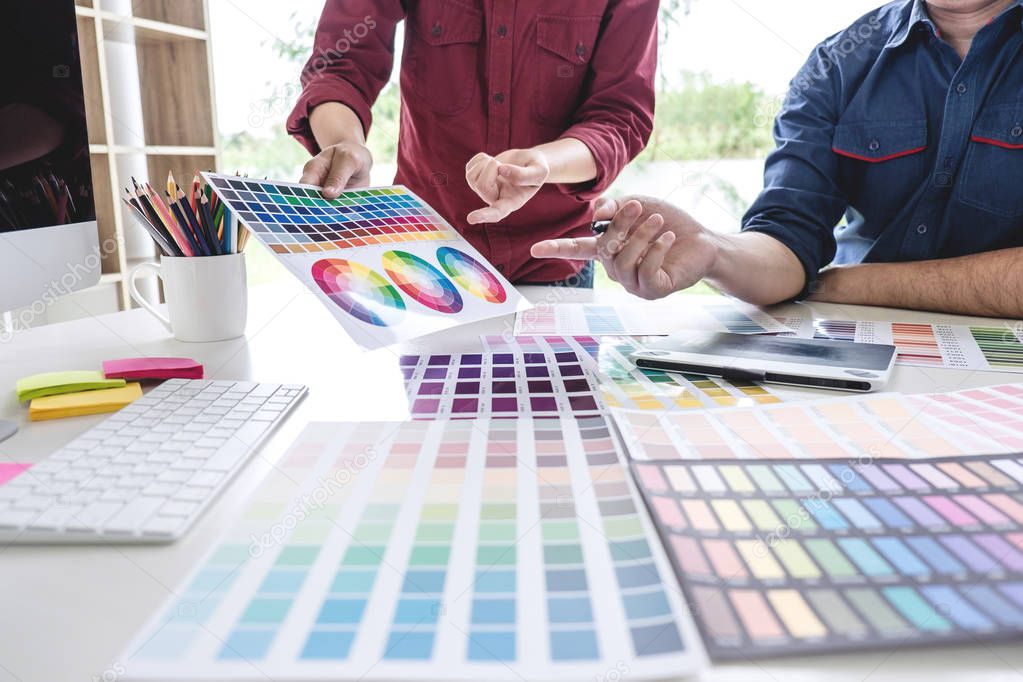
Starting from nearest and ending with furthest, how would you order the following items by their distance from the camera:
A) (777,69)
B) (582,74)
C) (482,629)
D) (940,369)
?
(482,629)
(940,369)
(582,74)
(777,69)

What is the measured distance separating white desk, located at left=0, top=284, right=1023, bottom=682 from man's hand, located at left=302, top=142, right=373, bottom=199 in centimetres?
18

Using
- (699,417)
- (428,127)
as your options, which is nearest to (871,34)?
(428,127)

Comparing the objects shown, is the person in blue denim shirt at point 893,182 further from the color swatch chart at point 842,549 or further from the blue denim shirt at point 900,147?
the color swatch chart at point 842,549

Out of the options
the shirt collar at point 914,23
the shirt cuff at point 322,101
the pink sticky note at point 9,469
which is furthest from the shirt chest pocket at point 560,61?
the pink sticky note at point 9,469

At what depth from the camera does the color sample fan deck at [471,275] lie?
87 centimetres

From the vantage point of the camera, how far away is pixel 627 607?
33cm

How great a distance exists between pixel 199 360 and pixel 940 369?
30.8 inches

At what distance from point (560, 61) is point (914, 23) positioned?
1.97ft

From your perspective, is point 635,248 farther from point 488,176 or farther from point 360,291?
point 360,291

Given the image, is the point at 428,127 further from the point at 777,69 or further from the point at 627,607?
the point at 777,69

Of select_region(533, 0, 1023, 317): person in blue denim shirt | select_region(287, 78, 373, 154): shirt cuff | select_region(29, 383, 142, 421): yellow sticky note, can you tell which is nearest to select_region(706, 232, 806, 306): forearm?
select_region(533, 0, 1023, 317): person in blue denim shirt

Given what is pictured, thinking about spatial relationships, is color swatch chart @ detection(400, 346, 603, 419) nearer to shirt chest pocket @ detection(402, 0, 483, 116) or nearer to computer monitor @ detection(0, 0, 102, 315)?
computer monitor @ detection(0, 0, 102, 315)

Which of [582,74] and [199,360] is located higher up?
[582,74]

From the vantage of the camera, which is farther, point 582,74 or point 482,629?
point 582,74
